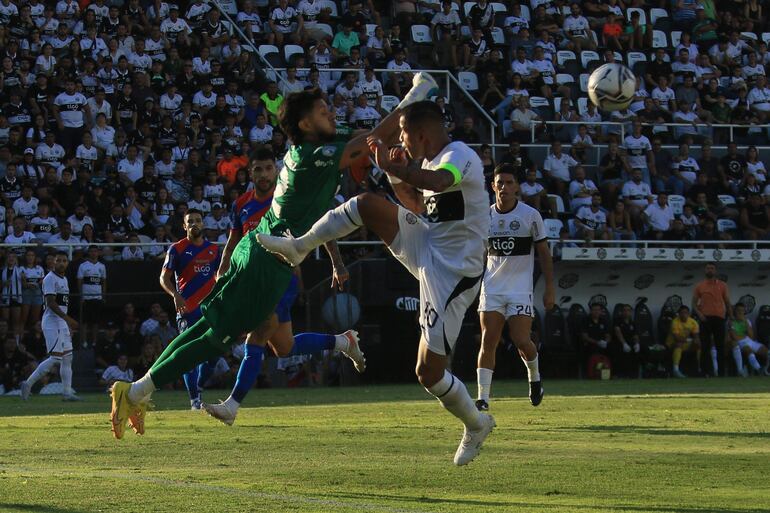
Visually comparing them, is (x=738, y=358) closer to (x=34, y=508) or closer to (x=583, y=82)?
(x=583, y=82)

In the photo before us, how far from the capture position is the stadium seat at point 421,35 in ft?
104

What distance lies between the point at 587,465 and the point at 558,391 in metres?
11.2

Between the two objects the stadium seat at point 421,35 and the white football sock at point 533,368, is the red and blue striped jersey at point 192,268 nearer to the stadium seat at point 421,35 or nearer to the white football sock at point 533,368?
the white football sock at point 533,368

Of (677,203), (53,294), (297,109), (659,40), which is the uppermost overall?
(297,109)

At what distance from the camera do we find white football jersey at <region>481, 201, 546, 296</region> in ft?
49.3

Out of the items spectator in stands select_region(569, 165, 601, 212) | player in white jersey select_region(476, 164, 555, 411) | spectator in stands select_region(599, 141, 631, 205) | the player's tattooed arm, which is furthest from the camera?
spectator in stands select_region(599, 141, 631, 205)

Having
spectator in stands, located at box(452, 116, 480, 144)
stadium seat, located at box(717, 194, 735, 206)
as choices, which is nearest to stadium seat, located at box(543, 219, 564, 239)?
spectator in stands, located at box(452, 116, 480, 144)

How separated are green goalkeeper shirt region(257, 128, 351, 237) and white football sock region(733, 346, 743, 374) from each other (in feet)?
63.6

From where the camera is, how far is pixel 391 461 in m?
9.88

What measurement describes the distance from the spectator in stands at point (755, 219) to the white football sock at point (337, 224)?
2142cm

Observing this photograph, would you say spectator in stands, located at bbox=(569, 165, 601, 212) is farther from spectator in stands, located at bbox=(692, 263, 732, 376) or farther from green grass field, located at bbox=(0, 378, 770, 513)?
green grass field, located at bbox=(0, 378, 770, 513)

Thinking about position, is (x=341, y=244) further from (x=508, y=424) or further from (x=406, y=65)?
(x=508, y=424)

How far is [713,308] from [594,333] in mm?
2657

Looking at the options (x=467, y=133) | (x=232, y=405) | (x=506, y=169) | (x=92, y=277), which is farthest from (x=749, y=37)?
(x=232, y=405)
